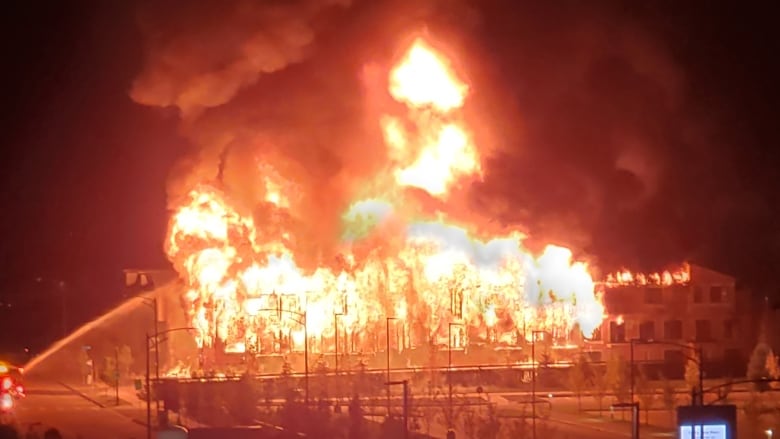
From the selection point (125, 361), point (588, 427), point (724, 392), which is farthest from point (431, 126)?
point (588, 427)

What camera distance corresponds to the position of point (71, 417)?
5316 cm

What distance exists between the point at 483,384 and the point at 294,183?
17936mm

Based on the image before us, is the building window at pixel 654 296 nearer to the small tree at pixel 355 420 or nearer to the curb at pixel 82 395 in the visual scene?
the small tree at pixel 355 420

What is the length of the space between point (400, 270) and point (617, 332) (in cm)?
1289

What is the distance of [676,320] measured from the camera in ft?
231

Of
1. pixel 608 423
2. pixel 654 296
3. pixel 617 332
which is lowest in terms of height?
pixel 608 423

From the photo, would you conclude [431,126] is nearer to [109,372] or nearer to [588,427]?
[109,372]

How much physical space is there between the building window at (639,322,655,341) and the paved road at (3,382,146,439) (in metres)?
27.9

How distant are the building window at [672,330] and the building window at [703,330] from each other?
94 cm

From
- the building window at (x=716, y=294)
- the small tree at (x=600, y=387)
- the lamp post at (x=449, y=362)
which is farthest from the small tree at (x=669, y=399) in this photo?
the building window at (x=716, y=294)

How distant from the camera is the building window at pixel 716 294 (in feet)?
233

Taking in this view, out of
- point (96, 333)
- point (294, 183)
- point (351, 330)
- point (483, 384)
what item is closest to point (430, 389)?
point (483, 384)

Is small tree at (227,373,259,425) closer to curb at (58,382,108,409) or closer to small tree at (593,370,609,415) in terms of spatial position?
curb at (58,382,108,409)

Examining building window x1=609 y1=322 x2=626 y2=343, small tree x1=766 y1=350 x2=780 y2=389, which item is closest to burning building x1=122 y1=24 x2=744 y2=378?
building window x1=609 y1=322 x2=626 y2=343
